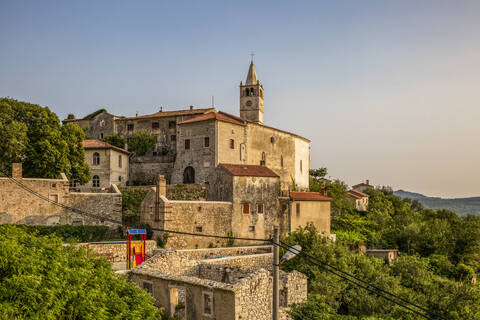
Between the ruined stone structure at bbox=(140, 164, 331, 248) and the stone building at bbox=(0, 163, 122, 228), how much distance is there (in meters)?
2.47

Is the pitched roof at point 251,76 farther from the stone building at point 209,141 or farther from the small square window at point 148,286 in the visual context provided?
the small square window at point 148,286

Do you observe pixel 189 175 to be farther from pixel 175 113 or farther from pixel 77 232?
pixel 77 232

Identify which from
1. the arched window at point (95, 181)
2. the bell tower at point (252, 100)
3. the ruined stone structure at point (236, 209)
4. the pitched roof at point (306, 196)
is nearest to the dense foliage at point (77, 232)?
the ruined stone structure at point (236, 209)

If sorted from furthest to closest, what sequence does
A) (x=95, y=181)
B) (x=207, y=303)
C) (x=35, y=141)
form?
(x=95, y=181)
(x=35, y=141)
(x=207, y=303)

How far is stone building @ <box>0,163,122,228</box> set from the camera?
82.6 ft

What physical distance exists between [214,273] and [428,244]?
29.5 m

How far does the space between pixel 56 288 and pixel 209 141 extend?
29359mm

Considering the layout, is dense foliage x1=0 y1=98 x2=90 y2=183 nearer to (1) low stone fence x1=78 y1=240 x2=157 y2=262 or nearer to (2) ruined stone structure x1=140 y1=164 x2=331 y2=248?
(2) ruined stone structure x1=140 y1=164 x2=331 y2=248

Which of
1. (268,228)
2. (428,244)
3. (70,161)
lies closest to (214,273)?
(268,228)

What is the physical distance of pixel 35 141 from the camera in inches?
1222

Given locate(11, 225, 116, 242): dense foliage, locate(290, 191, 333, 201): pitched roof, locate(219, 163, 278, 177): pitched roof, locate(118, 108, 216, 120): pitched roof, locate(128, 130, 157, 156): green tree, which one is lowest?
locate(11, 225, 116, 242): dense foliage

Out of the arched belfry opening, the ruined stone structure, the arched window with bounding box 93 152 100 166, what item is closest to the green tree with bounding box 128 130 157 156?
the arched window with bounding box 93 152 100 166

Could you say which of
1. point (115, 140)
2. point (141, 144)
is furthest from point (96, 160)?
point (115, 140)

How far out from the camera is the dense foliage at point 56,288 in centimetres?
916
